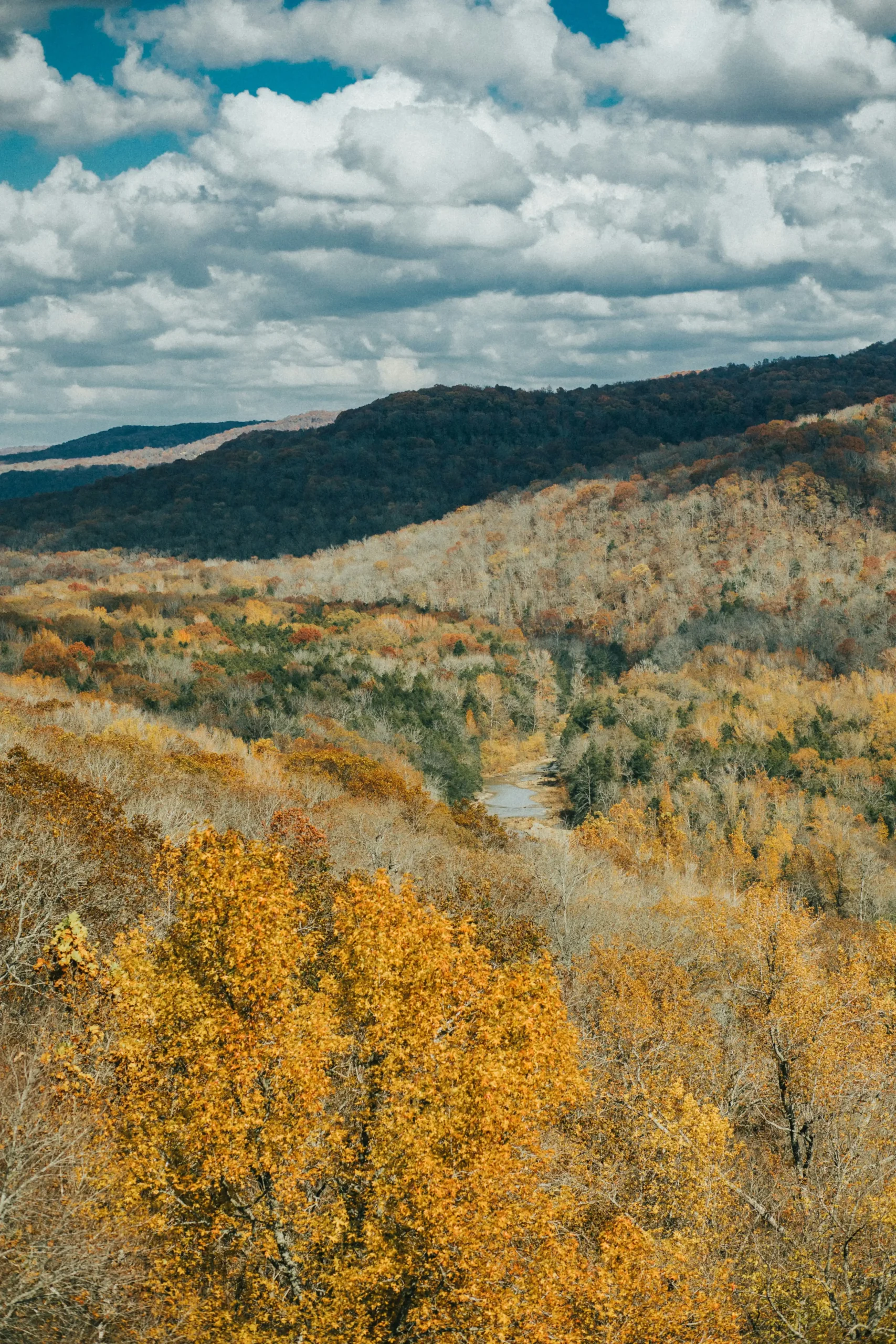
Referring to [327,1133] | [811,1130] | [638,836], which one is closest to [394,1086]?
[327,1133]

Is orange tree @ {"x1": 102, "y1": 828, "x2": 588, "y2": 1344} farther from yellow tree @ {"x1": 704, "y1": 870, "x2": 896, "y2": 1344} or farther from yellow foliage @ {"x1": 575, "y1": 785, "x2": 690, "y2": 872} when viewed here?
yellow foliage @ {"x1": 575, "y1": 785, "x2": 690, "y2": 872}

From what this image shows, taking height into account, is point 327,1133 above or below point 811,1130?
above

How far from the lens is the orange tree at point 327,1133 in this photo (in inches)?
623

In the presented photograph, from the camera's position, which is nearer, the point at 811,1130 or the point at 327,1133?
the point at 327,1133

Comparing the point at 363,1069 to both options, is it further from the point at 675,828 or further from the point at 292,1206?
the point at 675,828

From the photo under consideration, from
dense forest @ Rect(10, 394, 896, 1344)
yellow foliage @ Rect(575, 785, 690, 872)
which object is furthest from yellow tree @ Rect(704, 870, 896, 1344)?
yellow foliage @ Rect(575, 785, 690, 872)

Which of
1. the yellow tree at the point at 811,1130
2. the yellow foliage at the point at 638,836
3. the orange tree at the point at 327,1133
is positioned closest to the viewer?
the orange tree at the point at 327,1133

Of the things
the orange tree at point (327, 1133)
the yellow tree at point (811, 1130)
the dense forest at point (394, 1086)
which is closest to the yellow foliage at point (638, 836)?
the dense forest at point (394, 1086)

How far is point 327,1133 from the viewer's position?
17781 mm

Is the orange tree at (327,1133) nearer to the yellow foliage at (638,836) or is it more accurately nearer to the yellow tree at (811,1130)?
the yellow tree at (811,1130)

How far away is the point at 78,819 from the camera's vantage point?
102 feet

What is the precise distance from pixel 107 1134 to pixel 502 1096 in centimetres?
668

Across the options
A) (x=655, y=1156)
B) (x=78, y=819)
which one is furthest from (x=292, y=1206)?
(x=78, y=819)

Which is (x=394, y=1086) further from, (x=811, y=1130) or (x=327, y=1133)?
(x=811, y=1130)
